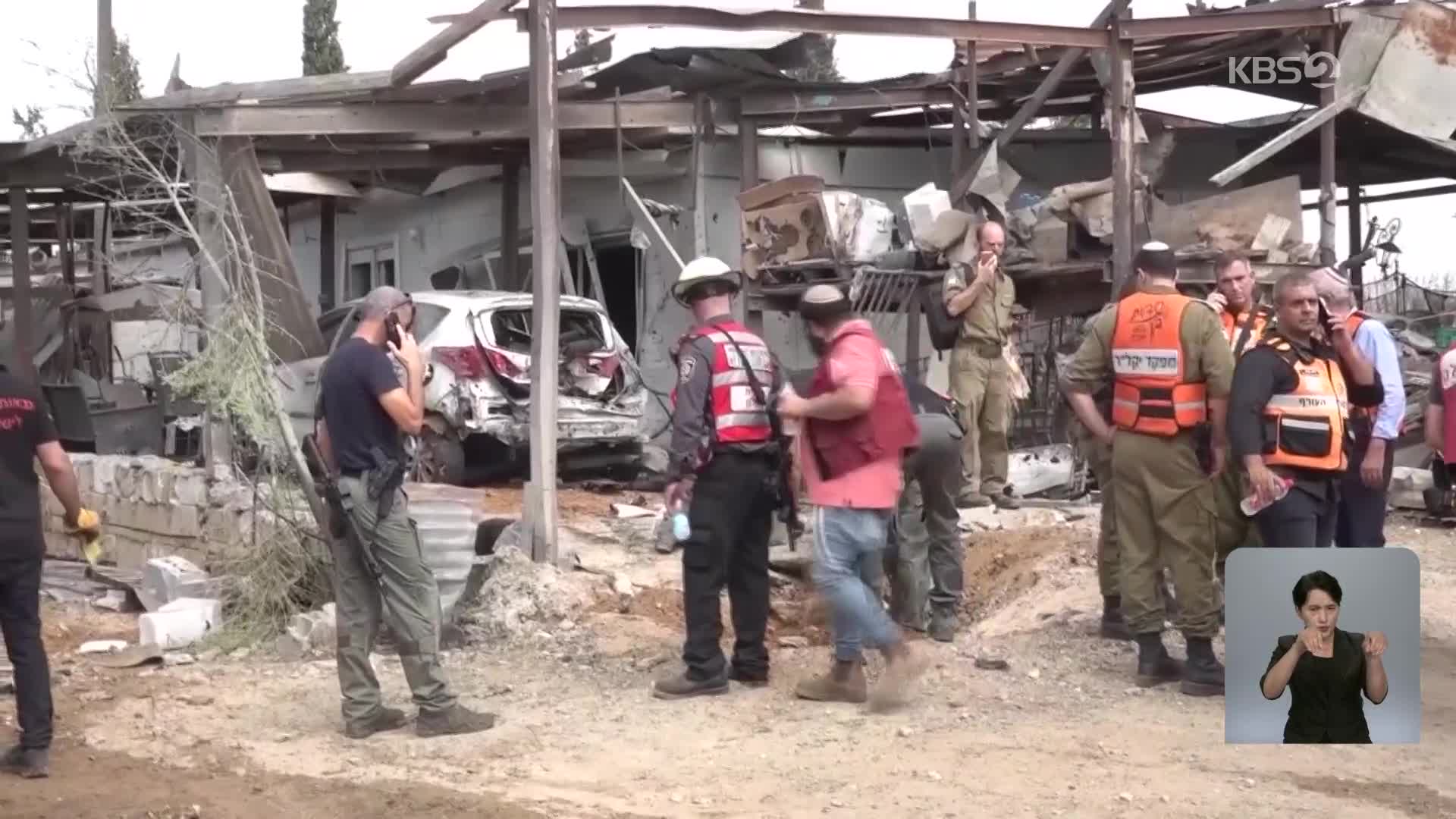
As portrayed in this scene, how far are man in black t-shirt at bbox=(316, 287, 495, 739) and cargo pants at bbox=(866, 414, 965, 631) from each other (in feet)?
7.26

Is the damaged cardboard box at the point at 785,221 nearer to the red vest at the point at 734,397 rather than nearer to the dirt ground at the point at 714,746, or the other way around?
the dirt ground at the point at 714,746

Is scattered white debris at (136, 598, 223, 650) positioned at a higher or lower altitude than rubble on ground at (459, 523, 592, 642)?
lower

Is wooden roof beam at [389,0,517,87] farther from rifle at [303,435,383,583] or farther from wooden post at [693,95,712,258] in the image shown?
rifle at [303,435,383,583]

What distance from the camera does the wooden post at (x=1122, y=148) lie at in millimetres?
10820

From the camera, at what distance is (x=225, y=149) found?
38.0ft

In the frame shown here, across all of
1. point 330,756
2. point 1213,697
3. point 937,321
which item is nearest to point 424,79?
point 937,321

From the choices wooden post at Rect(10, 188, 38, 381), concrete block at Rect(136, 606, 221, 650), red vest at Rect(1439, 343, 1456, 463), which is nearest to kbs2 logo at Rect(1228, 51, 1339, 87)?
red vest at Rect(1439, 343, 1456, 463)

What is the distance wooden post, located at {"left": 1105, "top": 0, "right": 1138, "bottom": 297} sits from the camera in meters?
10.8

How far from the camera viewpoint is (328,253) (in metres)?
18.8

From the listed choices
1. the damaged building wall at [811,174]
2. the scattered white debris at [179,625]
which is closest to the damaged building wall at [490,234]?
the damaged building wall at [811,174]

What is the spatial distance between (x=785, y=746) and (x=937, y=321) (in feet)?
16.0

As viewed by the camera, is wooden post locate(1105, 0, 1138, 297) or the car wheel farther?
the car wheel

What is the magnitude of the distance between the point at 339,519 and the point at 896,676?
2.28m

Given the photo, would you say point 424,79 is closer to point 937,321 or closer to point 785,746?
point 937,321
